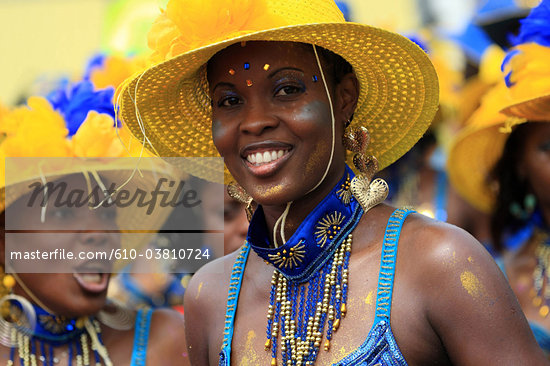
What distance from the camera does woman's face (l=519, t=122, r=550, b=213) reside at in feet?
13.4

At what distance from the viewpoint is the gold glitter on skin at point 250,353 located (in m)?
2.45

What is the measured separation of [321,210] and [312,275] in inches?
8.0

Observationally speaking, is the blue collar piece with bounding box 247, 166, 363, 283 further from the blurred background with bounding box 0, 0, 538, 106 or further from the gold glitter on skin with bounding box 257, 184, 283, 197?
the blurred background with bounding box 0, 0, 538, 106

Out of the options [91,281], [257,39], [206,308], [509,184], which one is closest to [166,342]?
[91,281]

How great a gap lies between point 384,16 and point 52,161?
9874mm

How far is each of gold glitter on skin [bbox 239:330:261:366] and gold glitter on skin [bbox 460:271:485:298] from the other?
0.70m

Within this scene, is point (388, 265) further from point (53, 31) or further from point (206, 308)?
point (53, 31)

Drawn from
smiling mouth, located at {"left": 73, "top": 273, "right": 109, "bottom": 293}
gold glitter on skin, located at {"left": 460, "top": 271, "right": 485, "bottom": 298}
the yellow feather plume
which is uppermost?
the yellow feather plume

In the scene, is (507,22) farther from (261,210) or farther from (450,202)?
(261,210)

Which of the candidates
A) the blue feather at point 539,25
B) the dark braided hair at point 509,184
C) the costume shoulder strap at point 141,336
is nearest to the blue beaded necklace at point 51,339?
the costume shoulder strap at point 141,336

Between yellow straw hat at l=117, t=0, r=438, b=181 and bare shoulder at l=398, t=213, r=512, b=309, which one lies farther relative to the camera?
→ yellow straw hat at l=117, t=0, r=438, b=181

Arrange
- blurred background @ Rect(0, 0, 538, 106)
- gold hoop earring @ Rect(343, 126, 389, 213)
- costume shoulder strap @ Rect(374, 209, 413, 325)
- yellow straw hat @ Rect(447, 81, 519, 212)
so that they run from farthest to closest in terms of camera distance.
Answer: blurred background @ Rect(0, 0, 538, 106), yellow straw hat @ Rect(447, 81, 519, 212), gold hoop earring @ Rect(343, 126, 389, 213), costume shoulder strap @ Rect(374, 209, 413, 325)

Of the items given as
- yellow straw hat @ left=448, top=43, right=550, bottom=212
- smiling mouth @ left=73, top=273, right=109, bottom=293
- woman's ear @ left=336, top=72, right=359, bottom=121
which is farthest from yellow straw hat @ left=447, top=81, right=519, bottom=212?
smiling mouth @ left=73, top=273, right=109, bottom=293

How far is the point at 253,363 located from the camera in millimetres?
2449
